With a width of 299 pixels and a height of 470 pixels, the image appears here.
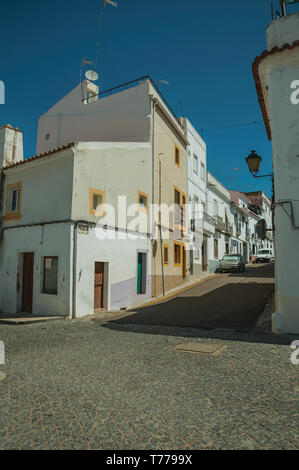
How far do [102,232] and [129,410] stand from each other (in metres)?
9.50

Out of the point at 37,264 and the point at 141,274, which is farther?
the point at 141,274

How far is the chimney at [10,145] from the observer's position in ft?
50.4

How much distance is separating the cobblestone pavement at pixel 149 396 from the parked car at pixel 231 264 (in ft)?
64.9

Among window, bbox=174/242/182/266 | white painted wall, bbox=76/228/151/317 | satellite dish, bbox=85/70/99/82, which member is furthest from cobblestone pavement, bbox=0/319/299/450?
satellite dish, bbox=85/70/99/82

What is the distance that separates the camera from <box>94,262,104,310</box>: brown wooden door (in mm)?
12750

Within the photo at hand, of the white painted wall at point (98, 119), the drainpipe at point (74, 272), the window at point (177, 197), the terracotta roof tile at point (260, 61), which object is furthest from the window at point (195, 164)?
the drainpipe at point (74, 272)

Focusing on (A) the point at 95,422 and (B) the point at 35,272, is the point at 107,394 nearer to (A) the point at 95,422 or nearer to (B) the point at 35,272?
(A) the point at 95,422

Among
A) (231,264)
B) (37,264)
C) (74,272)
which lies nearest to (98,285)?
(74,272)

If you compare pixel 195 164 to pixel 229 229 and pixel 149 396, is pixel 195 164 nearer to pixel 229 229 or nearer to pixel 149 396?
pixel 229 229

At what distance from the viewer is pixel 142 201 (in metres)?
16.0

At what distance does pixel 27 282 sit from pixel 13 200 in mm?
3805

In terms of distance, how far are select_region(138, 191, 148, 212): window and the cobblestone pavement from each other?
9.04m

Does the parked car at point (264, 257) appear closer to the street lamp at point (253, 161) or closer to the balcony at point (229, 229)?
the balcony at point (229, 229)
